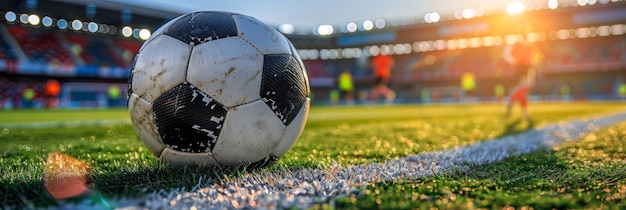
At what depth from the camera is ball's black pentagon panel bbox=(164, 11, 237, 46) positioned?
2301 millimetres

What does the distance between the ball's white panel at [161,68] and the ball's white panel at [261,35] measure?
33 cm

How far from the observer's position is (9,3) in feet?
90.4

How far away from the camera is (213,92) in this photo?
7.20 feet

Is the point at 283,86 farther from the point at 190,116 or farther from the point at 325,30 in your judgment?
the point at 325,30

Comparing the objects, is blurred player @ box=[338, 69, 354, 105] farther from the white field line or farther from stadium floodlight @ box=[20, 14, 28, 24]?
the white field line

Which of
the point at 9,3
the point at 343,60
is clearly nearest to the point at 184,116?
the point at 9,3

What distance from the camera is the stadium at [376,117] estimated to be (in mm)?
1936

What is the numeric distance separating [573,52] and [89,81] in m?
37.9

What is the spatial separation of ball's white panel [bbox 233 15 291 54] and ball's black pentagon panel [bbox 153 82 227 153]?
0.41m

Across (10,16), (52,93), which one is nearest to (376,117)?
(52,93)

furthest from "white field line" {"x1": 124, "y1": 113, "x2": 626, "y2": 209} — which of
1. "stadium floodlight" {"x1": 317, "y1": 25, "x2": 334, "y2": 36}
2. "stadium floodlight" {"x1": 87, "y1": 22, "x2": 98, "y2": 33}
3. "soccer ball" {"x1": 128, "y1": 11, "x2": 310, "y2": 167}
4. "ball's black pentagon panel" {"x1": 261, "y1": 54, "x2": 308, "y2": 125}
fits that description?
"stadium floodlight" {"x1": 317, "y1": 25, "x2": 334, "y2": 36}

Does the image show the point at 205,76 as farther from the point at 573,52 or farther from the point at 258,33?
the point at 573,52

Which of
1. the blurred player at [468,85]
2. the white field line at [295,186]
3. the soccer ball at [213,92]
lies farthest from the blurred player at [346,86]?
the soccer ball at [213,92]

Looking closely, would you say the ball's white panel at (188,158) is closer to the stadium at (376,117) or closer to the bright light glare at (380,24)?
the stadium at (376,117)
